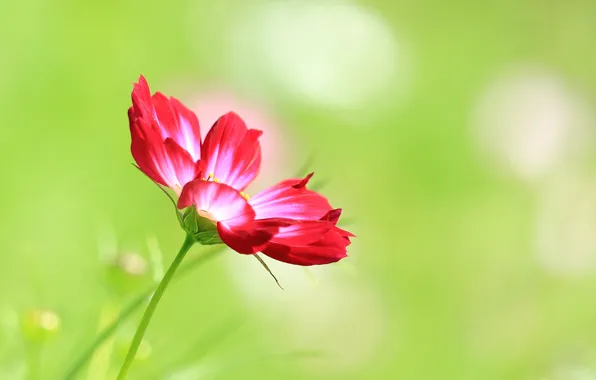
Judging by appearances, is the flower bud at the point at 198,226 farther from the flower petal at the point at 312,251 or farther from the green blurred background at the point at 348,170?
the green blurred background at the point at 348,170

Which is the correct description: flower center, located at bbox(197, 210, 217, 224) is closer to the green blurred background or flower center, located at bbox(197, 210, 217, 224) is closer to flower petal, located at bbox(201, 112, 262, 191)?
flower petal, located at bbox(201, 112, 262, 191)

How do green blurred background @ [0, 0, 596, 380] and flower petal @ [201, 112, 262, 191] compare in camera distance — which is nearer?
flower petal @ [201, 112, 262, 191]

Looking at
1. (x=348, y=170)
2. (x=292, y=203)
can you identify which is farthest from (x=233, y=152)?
(x=348, y=170)

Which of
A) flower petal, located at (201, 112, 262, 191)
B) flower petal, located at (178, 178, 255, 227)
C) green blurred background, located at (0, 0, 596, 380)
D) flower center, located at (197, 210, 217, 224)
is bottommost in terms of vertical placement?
flower center, located at (197, 210, 217, 224)

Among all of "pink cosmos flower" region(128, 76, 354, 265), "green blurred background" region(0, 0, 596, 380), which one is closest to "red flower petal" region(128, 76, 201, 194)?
"pink cosmos flower" region(128, 76, 354, 265)

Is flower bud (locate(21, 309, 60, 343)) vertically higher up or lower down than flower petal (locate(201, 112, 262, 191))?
lower down

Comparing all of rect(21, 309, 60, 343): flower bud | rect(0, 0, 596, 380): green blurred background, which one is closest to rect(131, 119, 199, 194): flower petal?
rect(21, 309, 60, 343): flower bud

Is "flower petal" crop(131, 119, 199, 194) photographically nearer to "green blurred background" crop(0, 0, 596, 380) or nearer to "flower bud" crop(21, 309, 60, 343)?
"flower bud" crop(21, 309, 60, 343)
